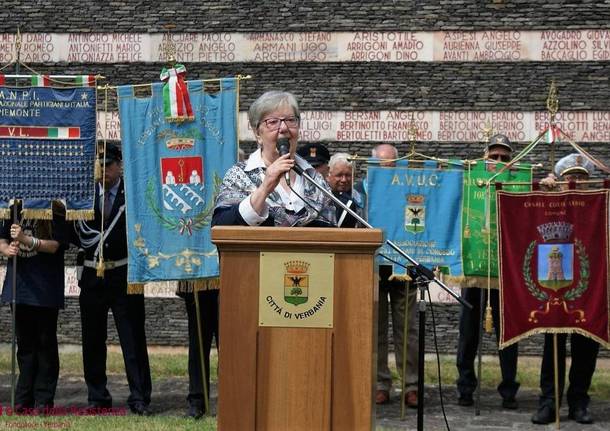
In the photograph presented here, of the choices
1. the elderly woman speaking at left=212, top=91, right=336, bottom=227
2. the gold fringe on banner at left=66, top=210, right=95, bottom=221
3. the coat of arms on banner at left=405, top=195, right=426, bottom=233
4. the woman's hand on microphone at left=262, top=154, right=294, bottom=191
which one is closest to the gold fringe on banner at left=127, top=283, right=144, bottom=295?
the gold fringe on banner at left=66, top=210, right=95, bottom=221

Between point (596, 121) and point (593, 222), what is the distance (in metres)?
5.26

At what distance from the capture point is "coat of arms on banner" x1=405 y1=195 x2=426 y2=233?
396 inches

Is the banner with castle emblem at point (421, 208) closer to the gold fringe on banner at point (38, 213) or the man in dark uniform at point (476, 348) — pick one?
the man in dark uniform at point (476, 348)

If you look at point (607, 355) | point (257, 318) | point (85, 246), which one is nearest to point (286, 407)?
point (257, 318)

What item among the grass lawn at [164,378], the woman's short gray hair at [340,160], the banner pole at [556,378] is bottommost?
the grass lawn at [164,378]

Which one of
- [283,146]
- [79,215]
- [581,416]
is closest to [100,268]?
[79,215]

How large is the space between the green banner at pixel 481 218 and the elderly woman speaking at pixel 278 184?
4.69 metres

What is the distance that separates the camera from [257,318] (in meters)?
4.48

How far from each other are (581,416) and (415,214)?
226 centimetres

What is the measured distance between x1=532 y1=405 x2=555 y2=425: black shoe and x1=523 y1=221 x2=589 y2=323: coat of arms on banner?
0.75 m

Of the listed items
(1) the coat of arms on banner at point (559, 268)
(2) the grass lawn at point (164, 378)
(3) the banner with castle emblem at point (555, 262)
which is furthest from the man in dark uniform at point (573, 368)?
(2) the grass lawn at point (164, 378)

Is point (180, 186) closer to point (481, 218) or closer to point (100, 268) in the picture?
point (100, 268)

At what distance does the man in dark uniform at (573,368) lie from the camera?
374 inches

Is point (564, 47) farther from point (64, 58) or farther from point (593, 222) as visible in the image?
point (64, 58)
